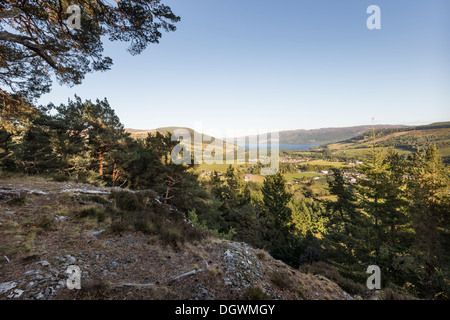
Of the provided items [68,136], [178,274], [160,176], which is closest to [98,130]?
[68,136]

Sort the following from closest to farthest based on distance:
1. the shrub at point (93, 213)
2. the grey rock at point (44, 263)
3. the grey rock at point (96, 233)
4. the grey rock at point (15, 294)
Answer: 1. the grey rock at point (15, 294)
2. the grey rock at point (44, 263)
3. the grey rock at point (96, 233)
4. the shrub at point (93, 213)

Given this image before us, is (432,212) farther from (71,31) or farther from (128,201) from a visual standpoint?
(71,31)

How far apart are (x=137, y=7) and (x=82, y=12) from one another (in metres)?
2.77

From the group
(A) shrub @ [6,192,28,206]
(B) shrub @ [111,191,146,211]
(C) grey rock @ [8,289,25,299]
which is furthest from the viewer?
(B) shrub @ [111,191,146,211]

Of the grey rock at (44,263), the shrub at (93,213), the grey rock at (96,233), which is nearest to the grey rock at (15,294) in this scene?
the grey rock at (44,263)

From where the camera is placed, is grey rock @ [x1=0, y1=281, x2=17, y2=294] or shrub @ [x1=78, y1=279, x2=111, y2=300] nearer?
grey rock @ [x1=0, y1=281, x2=17, y2=294]

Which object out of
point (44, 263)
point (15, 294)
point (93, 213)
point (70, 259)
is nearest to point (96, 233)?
point (93, 213)

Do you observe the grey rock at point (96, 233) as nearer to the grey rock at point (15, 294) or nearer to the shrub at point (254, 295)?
the grey rock at point (15, 294)

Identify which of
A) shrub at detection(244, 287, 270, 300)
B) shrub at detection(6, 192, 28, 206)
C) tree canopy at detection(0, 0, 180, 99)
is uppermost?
tree canopy at detection(0, 0, 180, 99)

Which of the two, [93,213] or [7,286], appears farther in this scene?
[93,213]

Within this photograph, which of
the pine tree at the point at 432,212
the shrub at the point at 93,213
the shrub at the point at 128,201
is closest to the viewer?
the shrub at the point at 93,213

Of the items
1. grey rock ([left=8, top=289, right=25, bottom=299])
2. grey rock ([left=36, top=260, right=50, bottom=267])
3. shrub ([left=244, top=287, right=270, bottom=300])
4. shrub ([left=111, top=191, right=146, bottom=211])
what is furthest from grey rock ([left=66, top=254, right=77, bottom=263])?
shrub ([left=244, top=287, right=270, bottom=300])

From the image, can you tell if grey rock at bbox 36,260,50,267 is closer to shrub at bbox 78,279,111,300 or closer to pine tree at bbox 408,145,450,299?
shrub at bbox 78,279,111,300
